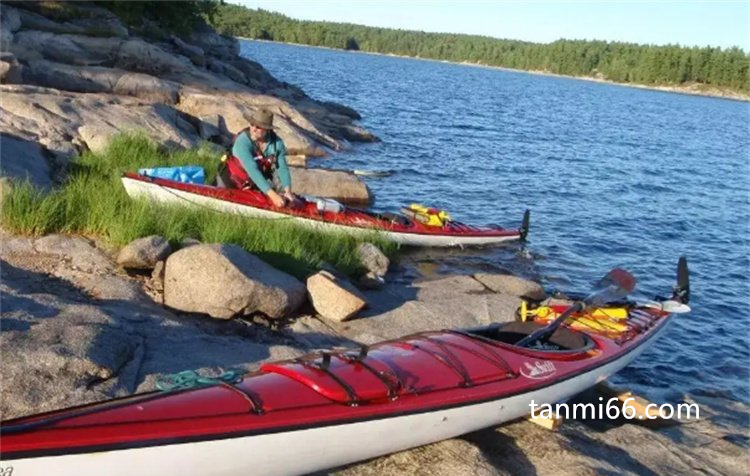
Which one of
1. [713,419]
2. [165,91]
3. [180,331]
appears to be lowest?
[713,419]

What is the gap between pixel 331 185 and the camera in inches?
610

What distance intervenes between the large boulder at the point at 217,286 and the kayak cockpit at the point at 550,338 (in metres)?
2.09

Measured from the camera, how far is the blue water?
34.5 ft

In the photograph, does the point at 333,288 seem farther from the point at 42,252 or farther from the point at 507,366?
the point at 42,252

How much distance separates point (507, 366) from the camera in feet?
19.7

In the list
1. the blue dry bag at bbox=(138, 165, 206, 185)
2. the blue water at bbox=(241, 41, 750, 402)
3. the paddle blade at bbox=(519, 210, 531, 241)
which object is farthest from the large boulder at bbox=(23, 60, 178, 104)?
the paddle blade at bbox=(519, 210, 531, 241)

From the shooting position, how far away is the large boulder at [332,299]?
25.3 feet

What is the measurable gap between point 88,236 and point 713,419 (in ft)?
22.7

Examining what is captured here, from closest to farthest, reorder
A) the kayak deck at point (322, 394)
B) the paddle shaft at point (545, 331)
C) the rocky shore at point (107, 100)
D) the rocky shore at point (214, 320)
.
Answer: the kayak deck at point (322, 394) < the rocky shore at point (214, 320) < the paddle shaft at point (545, 331) < the rocky shore at point (107, 100)

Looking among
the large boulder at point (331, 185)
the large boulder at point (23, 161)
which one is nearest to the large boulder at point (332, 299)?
the large boulder at point (23, 161)

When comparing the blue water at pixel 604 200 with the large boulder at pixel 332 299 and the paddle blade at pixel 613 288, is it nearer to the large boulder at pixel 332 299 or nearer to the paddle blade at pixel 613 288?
the paddle blade at pixel 613 288

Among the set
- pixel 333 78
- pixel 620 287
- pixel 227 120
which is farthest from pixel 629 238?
pixel 333 78

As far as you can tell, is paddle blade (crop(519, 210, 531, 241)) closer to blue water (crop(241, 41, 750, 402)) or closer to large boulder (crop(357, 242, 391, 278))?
blue water (crop(241, 41, 750, 402))

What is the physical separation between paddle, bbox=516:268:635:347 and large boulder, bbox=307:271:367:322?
178 cm
